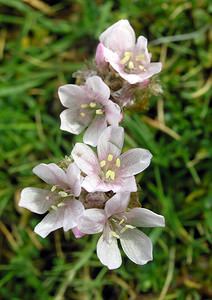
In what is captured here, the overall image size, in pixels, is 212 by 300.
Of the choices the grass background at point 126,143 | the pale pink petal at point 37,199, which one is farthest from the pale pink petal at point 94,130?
the grass background at point 126,143

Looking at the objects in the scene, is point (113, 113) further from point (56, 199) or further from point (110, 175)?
point (56, 199)

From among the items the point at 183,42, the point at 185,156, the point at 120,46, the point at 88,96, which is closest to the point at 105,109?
the point at 88,96

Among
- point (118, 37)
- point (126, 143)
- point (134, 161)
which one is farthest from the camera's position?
point (126, 143)

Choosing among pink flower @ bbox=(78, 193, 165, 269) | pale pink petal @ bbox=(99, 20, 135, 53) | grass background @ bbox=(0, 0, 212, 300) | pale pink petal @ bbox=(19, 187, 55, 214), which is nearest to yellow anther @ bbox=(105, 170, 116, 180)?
pink flower @ bbox=(78, 193, 165, 269)

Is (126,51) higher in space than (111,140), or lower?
higher

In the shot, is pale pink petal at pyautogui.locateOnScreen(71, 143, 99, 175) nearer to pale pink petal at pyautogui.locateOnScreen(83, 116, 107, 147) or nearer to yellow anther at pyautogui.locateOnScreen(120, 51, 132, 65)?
pale pink petal at pyautogui.locateOnScreen(83, 116, 107, 147)

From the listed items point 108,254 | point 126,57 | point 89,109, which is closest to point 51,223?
point 108,254

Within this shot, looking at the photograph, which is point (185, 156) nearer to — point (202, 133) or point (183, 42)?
point (202, 133)

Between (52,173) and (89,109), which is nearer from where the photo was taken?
(52,173)
